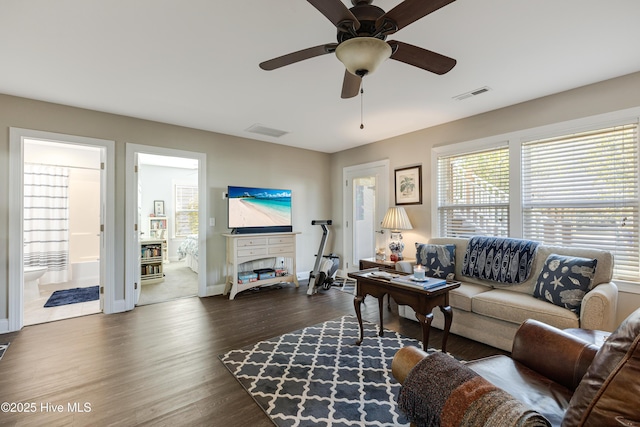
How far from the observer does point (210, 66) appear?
99.2 inches

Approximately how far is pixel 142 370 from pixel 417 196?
12.7 ft

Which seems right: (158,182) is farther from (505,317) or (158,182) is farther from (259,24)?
(505,317)

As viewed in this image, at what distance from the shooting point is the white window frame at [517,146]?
269 cm

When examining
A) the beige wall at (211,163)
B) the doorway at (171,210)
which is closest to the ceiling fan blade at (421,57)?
the beige wall at (211,163)

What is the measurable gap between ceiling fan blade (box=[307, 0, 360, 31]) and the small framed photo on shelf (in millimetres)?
6979

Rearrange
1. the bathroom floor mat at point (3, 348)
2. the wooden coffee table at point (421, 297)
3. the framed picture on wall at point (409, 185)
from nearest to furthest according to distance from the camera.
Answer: the wooden coffee table at point (421, 297) → the bathroom floor mat at point (3, 348) → the framed picture on wall at point (409, 185)

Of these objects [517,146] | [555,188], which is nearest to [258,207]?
[517,146]

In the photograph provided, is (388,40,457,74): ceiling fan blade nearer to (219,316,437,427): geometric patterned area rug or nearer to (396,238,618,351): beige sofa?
(396,238,618,351): beige sofa

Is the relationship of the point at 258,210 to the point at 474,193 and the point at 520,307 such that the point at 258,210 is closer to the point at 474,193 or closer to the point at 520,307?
the point at 474,193

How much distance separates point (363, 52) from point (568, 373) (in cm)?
186

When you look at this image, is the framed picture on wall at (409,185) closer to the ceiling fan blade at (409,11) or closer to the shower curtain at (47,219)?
the ceiling fan blade at (409,11)

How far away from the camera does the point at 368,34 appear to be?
63.2 inches

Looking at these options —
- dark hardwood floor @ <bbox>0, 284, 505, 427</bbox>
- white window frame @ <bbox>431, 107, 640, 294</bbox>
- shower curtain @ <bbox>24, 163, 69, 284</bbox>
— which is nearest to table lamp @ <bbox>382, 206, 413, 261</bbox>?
white window frame @ <bbox>431, 107, 640, 294</bbox>

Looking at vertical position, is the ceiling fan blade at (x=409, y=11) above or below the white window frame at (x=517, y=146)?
above
